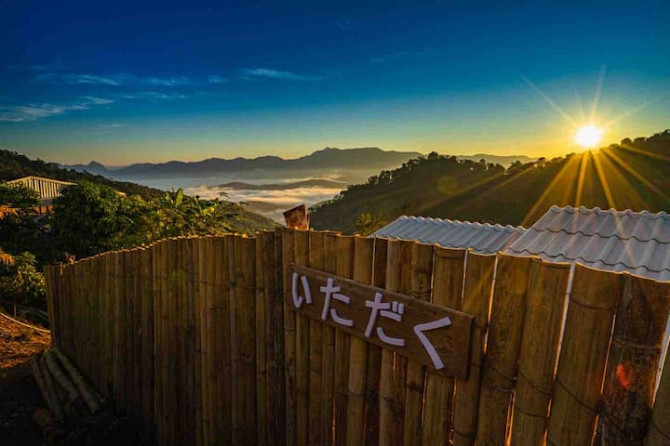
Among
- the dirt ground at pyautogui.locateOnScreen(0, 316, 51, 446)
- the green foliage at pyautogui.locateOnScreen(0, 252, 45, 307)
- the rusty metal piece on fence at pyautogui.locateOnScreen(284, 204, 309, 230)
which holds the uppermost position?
the rusty metal piece on fence at pyautogui.locateOnScreen(284, 204, 309, 230)

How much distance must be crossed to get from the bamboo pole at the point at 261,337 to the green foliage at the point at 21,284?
446 inches

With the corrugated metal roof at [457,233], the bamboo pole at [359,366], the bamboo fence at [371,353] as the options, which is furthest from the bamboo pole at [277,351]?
the corrugated metal roof at [457,233]

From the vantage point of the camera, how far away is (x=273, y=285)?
265cm

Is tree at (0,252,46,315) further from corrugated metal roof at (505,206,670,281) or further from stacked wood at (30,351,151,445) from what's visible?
corrugated metal roof at (505,206,670,281)

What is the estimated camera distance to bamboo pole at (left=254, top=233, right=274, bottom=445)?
2.71 meters

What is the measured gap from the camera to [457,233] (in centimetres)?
705

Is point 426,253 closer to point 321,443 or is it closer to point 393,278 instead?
point 393,278

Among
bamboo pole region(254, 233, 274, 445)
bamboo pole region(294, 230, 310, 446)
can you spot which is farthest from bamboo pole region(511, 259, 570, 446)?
bamboo pole region(254, 233, 274, 445)

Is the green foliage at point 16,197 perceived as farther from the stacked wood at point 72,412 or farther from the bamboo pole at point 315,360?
the bamboo pole at point 315,360

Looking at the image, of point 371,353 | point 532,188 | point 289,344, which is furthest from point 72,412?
point 532,188

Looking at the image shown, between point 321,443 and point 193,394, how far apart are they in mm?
1553

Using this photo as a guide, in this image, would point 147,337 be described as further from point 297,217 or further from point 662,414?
point 662,414

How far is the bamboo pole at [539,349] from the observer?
4.49 feet

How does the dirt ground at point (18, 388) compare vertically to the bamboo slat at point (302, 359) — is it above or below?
below
